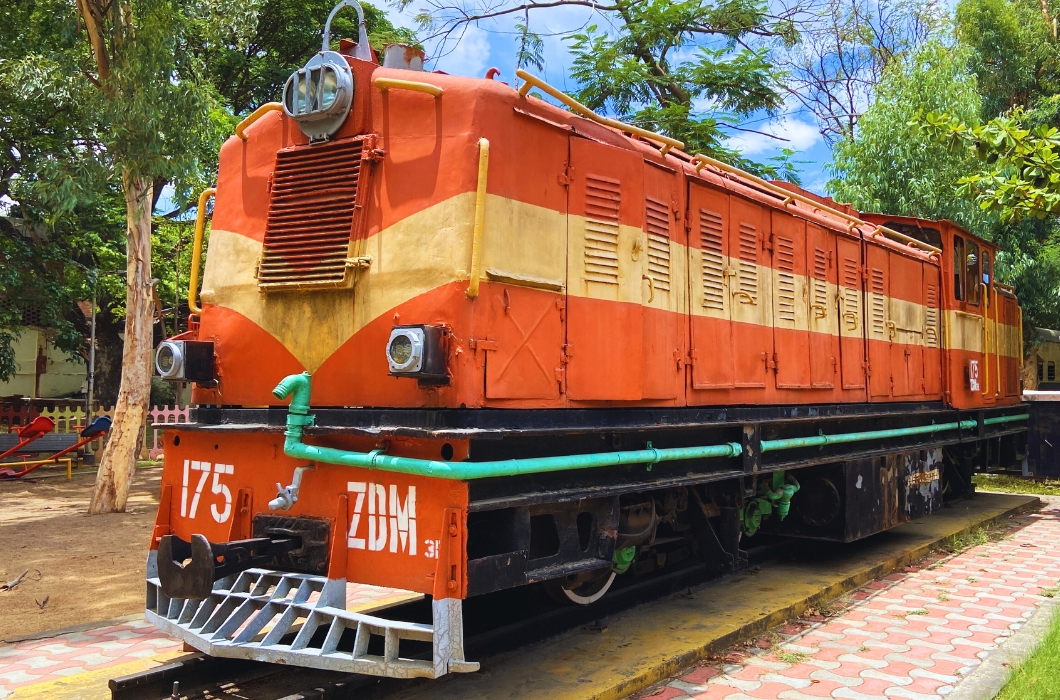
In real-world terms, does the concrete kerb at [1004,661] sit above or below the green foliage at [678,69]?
below

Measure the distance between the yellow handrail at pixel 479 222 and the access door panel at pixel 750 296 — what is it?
2.70 metres

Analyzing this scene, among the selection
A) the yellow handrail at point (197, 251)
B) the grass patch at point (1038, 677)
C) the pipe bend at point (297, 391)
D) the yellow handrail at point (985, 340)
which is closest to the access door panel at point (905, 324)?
the yellow handrail at point (985, 340)

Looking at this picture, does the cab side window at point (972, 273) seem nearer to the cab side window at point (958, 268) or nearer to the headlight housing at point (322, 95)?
the cab side window at point (958, 268)

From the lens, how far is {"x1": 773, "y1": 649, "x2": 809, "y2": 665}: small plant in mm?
4793

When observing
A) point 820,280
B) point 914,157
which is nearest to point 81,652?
point 820,280

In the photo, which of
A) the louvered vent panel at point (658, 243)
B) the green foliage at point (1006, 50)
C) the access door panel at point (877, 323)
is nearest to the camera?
the louvered vent panel at point (658, 243)

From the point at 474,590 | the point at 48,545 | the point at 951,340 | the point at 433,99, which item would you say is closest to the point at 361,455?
the point at 474,590

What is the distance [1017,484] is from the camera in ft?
44.7

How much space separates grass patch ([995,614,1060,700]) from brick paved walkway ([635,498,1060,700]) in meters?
0.29

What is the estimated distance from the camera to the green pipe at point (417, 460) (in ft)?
11.5

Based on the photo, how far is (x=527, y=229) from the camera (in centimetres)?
416

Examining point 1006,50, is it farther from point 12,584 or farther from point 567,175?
point 12,584

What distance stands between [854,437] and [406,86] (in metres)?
4.99

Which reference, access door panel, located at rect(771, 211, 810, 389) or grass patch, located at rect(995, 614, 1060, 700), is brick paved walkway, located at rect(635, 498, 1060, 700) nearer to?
grass patch, located at rect(995, 614, 1060, 700)
